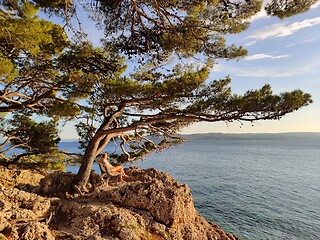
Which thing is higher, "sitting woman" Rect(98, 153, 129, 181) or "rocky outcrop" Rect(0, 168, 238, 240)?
"sitting woman" Rect(98, 153, 129, 181)

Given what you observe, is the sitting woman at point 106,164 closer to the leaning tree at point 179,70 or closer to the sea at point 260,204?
the leaning tree at point 179,70

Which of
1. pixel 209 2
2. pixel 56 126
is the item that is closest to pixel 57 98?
pixel 56 126

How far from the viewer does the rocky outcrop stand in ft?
14.9

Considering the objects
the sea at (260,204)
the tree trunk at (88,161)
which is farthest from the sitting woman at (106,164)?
the sea at (260,204)

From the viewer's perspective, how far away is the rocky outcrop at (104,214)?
4535mm

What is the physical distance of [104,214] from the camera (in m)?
5.45

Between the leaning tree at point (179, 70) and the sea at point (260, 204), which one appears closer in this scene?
the leaning tree at point (179, 70)

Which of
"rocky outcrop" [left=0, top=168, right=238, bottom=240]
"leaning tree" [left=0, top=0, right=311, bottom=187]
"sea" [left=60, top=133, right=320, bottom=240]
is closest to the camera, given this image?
"rocky outcrop" [left=0, top=168, right=238, bottom=240]

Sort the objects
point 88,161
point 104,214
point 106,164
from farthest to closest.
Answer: point 88,161 < point 106,164 < point 104,214

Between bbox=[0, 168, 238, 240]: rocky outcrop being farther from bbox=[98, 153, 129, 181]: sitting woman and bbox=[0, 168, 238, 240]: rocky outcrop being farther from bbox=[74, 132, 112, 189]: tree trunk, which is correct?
bbox=[98, 153, 129, 181]: sitting woman

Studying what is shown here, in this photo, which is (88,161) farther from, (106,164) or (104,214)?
(104,214)

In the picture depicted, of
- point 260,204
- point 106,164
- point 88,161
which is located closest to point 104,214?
point 106,164

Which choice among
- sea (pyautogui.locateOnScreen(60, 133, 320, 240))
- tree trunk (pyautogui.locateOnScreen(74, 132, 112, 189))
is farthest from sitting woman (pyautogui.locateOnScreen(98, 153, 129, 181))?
sea (pyautogui.locateOnScreen(60, 133, 320, 240))

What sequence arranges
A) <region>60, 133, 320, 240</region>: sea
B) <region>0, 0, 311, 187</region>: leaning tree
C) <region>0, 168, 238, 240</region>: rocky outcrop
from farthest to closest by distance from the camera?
<region>60, 133, 320, 240</region>: sea
<region>0, 0, 311, 187</region>: leaning tree
<region>0, 168, 238, 240</region>: rocky outcrop
